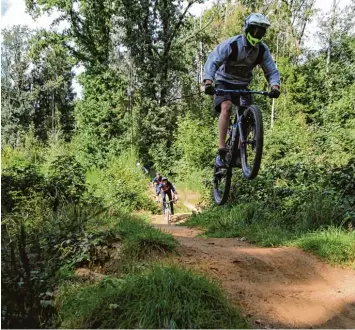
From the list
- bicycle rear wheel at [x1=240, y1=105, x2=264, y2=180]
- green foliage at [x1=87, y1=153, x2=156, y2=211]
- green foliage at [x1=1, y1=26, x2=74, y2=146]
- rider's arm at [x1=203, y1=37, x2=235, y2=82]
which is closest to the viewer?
bicycle rear wheel at [x1=240, y1=105, x2=264, y2=180]

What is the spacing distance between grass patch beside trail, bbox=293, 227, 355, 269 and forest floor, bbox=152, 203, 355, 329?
163mm

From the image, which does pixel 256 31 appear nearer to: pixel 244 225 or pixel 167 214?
pixel 244 225

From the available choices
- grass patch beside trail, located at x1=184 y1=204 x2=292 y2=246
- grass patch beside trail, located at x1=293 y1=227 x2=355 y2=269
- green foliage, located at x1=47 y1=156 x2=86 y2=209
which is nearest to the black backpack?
grass patch beside trail, located at x1=293 y1=227 x2=355 y2=269

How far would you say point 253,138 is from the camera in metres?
4.80

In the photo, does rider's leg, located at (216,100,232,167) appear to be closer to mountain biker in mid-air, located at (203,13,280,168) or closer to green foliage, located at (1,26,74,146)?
mountain biker in mid-air, located at (203,13,280,168)

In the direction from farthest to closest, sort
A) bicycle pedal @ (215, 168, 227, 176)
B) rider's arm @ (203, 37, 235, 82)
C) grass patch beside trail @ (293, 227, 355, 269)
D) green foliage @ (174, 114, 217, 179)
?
green foliage @ (174, 114, 217, 179)
grass patch beside trail @ (293, 227, 355, 269)
bicycle pedal @ (215, 168, 227, 176)
rider's arm @ (203, 37, 235, 82)

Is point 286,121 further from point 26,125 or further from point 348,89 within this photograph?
point 26,125

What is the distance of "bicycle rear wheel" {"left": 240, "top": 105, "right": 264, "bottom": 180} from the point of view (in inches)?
178

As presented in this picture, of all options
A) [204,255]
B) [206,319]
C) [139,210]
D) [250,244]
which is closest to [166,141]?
[139,210]

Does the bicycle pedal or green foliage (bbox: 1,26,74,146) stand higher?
green foliage (bbox: 1,26,74,146)

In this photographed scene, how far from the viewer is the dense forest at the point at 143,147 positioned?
4.32m

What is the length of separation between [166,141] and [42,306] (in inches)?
815

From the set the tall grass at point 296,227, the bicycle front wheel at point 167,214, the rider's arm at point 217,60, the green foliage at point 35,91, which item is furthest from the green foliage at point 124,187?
the green foliage at point 35,91

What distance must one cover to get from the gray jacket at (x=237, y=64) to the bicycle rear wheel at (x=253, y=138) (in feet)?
1.48
